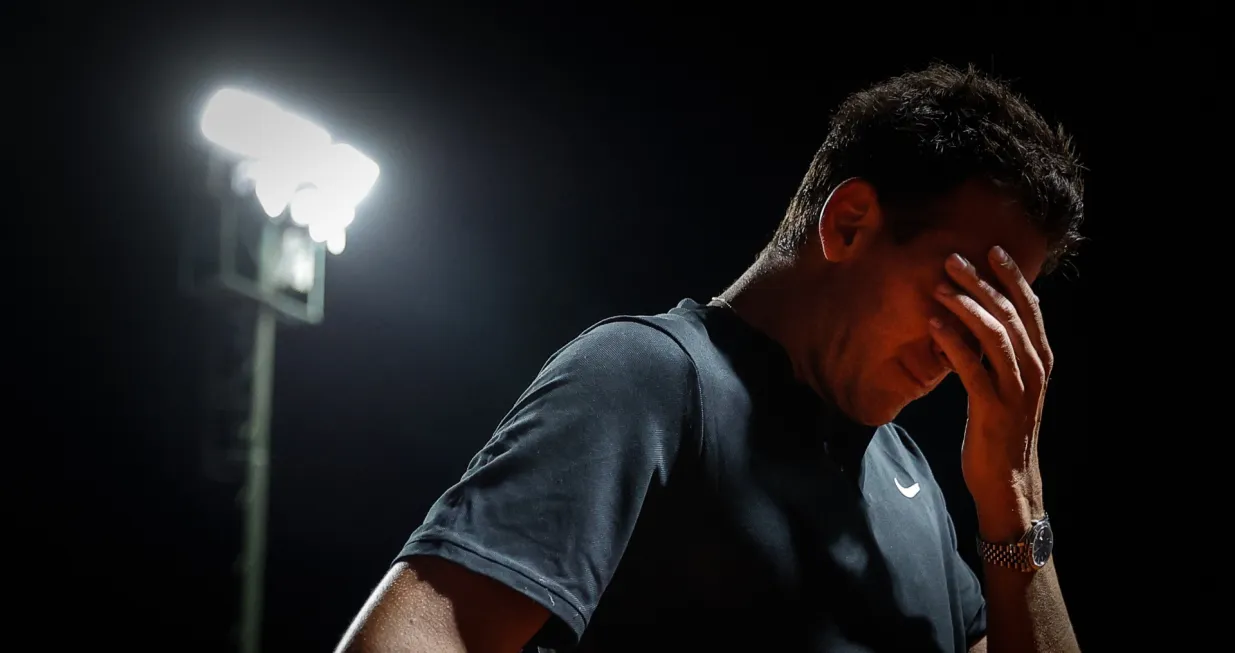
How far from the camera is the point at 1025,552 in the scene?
1168 mm

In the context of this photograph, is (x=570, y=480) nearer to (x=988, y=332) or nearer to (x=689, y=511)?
(x=689, y=511)

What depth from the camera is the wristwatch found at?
117 cm

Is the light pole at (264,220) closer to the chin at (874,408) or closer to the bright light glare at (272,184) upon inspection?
the bright light glare at (272,184)

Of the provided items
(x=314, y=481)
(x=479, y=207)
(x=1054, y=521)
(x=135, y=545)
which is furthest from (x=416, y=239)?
(x=135, y=545)

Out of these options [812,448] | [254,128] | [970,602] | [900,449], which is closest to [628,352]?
[812,448]

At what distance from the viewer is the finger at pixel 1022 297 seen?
1.06 meters

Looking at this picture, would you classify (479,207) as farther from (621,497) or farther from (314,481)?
(621,497)

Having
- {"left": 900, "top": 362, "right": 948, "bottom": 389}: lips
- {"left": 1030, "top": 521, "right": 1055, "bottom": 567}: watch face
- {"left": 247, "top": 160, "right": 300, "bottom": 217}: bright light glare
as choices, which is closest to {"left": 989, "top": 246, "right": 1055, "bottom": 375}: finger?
{"left": 900, "top": 362, "right": 948, "bottom": 389}: lips

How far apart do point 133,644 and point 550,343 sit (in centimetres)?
1154

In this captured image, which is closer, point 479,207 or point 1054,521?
point 1054,521

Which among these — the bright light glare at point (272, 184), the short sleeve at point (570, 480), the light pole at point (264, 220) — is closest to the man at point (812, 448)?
the short sleeve at point (570, 480)

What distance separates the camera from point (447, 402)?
13.0 metres

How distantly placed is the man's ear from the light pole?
4.72m

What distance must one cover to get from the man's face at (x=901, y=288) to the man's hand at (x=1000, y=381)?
20 millimetres
